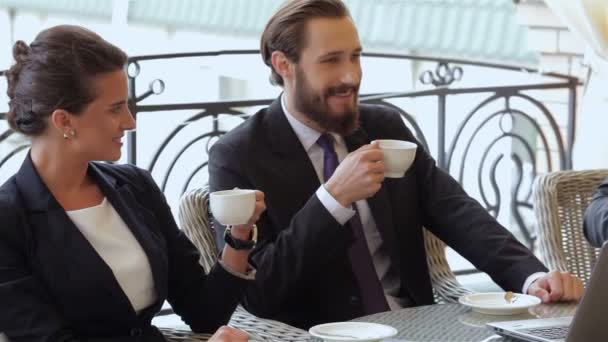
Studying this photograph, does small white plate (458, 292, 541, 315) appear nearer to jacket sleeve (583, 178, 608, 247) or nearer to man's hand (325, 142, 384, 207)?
man's hand (325, 142, 384, 207)

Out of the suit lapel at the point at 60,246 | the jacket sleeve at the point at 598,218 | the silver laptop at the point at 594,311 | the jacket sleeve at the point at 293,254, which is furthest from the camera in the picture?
the jacket sleeve at the point at 598,218

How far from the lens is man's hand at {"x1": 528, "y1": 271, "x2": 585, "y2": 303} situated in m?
2.39

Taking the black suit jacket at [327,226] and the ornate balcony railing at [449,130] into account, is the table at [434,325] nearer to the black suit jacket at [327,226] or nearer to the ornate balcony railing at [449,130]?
the black suit jacket at [327,226]

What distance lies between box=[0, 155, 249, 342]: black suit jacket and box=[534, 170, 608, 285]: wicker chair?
37.1 inches

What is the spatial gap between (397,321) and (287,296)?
36 centimetres

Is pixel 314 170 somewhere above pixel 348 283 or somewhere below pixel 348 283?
above

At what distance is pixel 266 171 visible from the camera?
2.65 m

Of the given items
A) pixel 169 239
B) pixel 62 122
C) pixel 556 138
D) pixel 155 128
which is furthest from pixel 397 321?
pixel 155 128

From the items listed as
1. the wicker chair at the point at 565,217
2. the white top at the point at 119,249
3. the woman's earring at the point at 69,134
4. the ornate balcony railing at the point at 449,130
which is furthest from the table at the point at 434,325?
the ornate balcony railing at the point at 449,130

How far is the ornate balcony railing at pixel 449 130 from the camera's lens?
3803 millimetres

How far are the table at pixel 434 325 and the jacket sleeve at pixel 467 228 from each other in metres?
0.28

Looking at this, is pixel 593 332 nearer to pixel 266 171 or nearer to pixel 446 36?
pixel 266 171

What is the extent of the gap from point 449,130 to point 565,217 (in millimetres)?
2683

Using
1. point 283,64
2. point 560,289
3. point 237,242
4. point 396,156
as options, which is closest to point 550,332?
point 560,289
